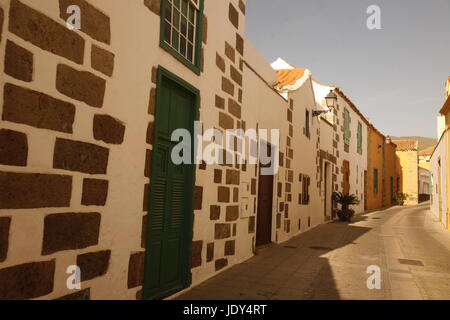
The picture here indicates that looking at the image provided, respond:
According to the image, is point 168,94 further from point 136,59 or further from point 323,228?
point 323,228

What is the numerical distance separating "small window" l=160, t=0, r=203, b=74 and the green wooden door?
1.11 feet

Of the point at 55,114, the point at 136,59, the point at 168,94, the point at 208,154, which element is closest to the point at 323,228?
the point at 208,154

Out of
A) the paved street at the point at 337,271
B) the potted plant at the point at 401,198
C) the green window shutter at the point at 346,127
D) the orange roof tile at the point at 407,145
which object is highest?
the orange roof tile at the point at 407,145

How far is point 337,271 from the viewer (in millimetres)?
5398

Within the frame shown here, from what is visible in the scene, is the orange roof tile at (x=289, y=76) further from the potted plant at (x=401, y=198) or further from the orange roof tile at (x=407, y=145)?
the orange roof tile at (x=407, y=145)

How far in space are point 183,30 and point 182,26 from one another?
5 centimetres

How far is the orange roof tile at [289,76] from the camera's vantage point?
995 cm

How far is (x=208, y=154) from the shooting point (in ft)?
15.5

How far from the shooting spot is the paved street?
426cm
